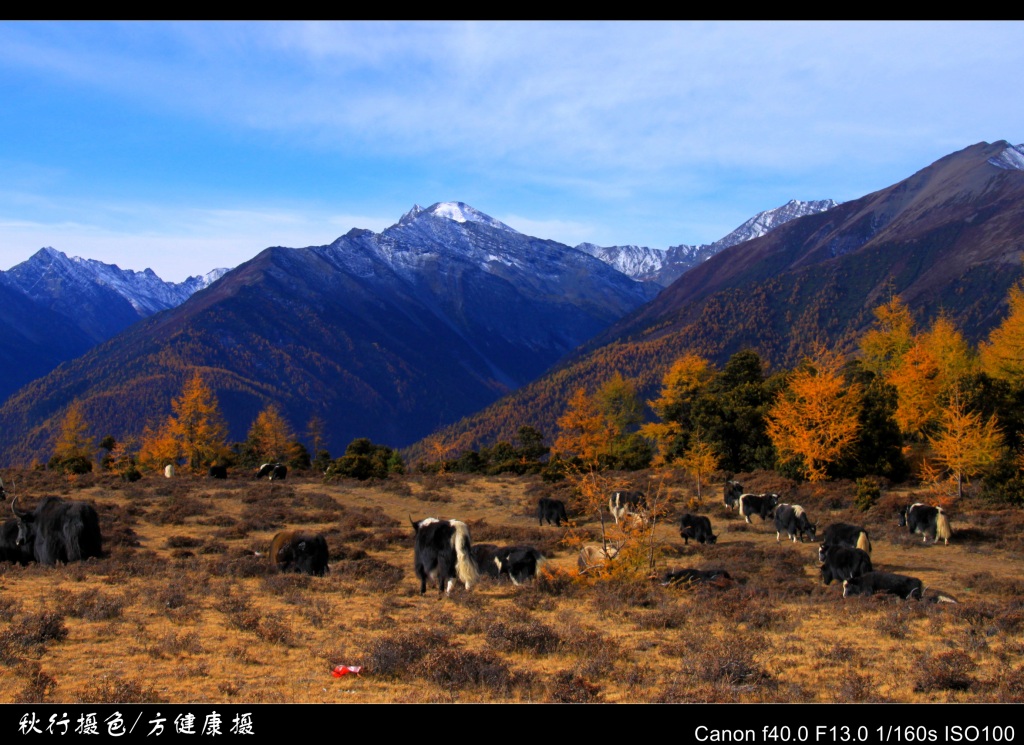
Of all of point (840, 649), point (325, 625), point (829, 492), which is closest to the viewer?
point (840, 649)

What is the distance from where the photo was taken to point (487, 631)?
11.0m

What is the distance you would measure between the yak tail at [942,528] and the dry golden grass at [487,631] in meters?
0.96

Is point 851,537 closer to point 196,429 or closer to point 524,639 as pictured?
point 524,639

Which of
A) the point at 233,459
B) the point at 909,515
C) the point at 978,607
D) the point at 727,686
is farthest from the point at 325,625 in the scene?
the point at 233,459

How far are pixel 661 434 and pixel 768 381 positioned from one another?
1209 cm

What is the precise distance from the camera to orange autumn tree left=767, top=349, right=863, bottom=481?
109ft

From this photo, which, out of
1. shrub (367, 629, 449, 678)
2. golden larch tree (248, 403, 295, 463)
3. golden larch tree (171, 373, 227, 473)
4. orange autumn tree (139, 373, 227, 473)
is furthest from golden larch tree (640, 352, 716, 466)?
orange autumn tree (139, 373, 227, 473)

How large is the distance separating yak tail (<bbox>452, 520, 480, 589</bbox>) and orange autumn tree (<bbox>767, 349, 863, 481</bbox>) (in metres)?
23.4

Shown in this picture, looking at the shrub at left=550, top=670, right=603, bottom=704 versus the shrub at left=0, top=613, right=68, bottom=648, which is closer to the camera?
the shrub at left=550, top=670, right=603, bottom=704

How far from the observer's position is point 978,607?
526 inches

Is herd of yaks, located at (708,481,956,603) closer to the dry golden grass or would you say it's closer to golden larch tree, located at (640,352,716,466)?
the dry golden grass

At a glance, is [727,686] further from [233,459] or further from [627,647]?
[233,459]

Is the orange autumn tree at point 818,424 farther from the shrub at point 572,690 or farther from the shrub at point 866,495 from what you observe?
the shrub at point 572,690

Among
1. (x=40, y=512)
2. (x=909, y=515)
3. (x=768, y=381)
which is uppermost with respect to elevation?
(x=768, y=381)
